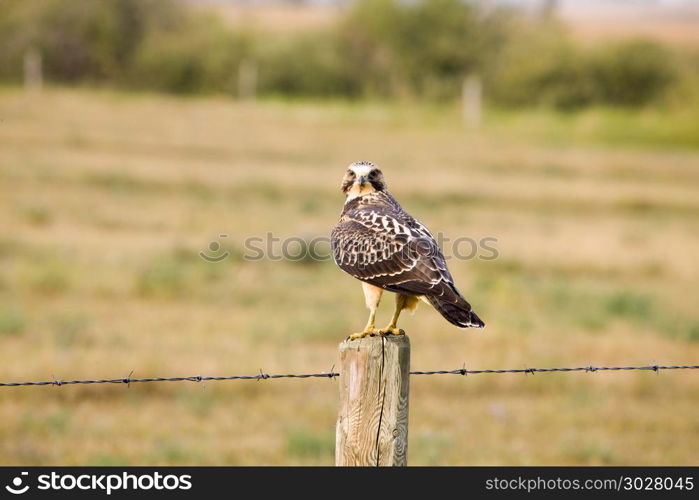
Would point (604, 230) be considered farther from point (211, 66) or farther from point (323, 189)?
point (211, 66)

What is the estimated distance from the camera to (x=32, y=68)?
54.8 metres

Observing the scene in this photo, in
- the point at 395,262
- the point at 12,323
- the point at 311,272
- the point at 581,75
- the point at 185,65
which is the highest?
the point at 185,65

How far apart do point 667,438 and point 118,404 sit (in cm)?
541

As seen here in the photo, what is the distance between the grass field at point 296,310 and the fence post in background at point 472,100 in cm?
1407

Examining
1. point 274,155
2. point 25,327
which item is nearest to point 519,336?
point 25,327

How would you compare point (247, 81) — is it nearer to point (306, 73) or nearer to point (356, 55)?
point (306, 73)

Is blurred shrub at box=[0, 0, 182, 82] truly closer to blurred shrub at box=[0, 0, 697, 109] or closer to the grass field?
blurred shrub at box=[0, 0, 697, 109]

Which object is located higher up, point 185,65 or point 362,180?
point 185,65

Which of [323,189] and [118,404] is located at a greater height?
[323,189]

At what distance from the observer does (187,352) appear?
12.7 metres

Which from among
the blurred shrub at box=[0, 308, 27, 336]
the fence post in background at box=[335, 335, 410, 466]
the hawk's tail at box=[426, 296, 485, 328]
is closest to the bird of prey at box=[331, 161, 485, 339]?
the hawk's tail at box=[426, 296, 485, 328]

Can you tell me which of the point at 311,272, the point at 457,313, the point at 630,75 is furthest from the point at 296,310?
the point at 630,75

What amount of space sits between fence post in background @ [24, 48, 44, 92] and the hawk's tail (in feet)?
166

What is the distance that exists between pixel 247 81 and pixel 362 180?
52.9 m
